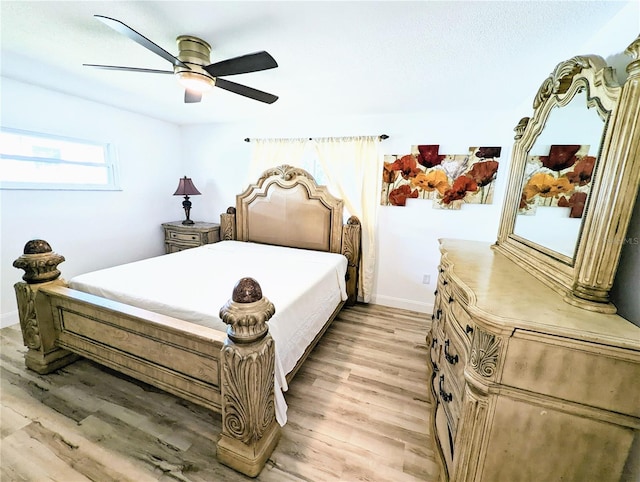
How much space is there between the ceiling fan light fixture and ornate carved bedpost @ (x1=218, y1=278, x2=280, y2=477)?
53.7 inches

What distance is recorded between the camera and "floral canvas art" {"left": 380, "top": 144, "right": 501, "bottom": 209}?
2713 millimetres

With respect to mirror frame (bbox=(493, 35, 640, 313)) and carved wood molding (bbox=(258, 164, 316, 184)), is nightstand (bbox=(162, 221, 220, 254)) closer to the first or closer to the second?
carved wood molding (bbox=(258, 164, 316, 184))

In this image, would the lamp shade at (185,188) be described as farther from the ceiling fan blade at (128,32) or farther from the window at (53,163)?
the ceiling fan blade at (128,32)

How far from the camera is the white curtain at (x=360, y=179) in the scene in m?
3.06

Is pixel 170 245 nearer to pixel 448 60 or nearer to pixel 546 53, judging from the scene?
pixel 448 60

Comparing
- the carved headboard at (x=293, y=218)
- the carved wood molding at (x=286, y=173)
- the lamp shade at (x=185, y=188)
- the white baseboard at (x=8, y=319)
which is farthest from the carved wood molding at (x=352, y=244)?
the white baseboard at (x=8, y=319)

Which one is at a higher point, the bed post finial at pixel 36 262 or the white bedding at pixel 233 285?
the bed post finial at pixel 36 262

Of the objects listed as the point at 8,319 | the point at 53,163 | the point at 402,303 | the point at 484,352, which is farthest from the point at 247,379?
the point at 53,163

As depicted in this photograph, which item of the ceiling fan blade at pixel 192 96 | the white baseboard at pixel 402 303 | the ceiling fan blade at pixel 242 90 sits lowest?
the white baseboard at pixel 402 303

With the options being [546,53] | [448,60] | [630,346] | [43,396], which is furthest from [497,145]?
[43,396]

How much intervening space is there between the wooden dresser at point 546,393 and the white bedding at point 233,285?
3.11ft

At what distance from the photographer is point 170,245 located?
12.6ft

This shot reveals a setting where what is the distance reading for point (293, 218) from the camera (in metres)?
3.22

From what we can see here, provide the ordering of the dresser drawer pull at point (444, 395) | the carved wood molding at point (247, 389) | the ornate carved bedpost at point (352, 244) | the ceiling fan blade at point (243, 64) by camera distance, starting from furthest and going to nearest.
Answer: the ornate carved bedpost at point (352, 244) < the ceiling fan blade at point (243, 64) < the dresser drawer pull at point (444, 395) < the carved wood molding at point (247, 389)
